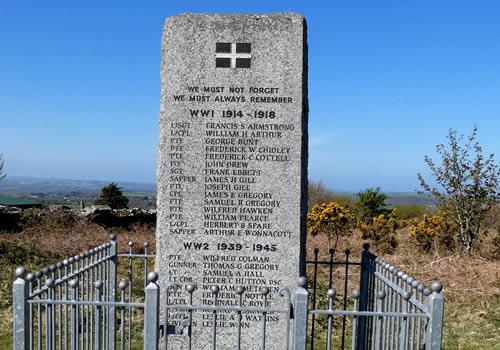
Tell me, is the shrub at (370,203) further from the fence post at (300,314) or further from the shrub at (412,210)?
the fence post at (300,314)

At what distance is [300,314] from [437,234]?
41.7ft

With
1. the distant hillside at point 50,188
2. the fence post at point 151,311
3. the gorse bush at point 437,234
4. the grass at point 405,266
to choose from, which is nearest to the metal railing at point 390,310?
the fence post at point 151,311

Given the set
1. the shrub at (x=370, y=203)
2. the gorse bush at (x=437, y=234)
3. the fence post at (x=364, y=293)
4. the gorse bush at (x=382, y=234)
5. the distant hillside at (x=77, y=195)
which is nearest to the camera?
the fence post at (x=364, y=293)

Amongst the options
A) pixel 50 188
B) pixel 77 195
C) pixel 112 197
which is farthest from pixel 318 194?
pixel 50 188

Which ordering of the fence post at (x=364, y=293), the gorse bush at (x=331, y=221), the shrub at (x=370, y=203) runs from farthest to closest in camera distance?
the shrub at (x=370, y=203) → the gorse bush at (x=331, y=221) → the fence post at (x=364, y=293)

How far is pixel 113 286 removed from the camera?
6191 millimetres

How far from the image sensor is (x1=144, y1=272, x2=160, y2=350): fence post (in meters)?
3.66

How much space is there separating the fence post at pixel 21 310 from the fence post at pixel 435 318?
3070 mm

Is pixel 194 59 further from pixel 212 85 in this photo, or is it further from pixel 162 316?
pixel 162 316

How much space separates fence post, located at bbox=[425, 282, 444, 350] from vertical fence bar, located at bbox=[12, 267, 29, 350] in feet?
10.1

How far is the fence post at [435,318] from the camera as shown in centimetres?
366

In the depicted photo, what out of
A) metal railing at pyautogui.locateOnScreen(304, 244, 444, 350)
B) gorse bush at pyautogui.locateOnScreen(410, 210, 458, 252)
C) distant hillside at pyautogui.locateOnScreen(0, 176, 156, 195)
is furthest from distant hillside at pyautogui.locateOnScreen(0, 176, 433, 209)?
metal railing at pyautogui.locateOnScreen(304, 244, 444, 350)

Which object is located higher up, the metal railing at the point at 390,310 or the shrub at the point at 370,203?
the metal railing at the point at 390,310

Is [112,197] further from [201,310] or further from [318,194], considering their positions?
[201,310]
